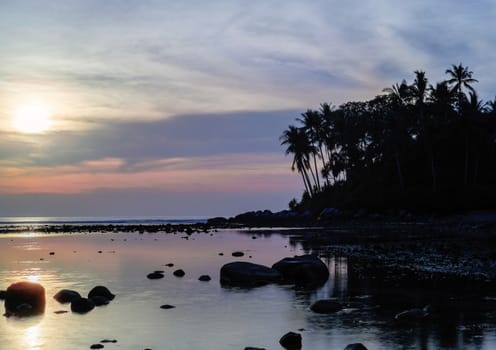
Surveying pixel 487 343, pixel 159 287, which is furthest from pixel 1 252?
pixel 487 343

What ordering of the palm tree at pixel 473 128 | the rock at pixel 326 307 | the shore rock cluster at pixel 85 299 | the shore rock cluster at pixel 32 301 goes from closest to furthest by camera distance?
the rock at pixel 326 307 → the shore rock cluster at pixel 32 301 → the shore rock cluster at pixel 85 299 → the palm tree at pixel 473 128

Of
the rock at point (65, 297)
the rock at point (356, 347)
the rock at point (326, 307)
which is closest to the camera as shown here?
the rock at point (356, 347)

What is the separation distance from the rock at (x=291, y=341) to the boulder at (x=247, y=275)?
1024cm

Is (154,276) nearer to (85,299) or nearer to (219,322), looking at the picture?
(85,299)

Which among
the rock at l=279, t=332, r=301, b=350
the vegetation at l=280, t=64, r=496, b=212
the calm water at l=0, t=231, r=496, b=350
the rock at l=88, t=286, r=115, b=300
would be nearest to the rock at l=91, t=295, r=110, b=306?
the calm water at l=0, t=231, r=496, b=350

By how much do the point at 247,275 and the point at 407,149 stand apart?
229 feet

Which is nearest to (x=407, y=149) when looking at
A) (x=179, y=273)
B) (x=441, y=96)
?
(x=441, y=96)

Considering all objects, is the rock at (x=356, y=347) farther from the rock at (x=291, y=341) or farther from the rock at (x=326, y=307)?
the rock at (x=326, y=307)

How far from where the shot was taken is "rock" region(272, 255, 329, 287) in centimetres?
2372

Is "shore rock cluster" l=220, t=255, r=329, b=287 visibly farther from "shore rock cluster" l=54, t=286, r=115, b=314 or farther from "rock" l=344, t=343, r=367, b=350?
"rock" l=344, t=343, r=367, b=350

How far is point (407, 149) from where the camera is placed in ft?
290

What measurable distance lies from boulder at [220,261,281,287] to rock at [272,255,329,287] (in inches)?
17.5

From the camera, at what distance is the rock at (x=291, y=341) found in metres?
12.7

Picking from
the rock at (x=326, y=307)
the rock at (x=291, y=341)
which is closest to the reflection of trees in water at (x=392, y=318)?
the rock at (x=326, y=307)
